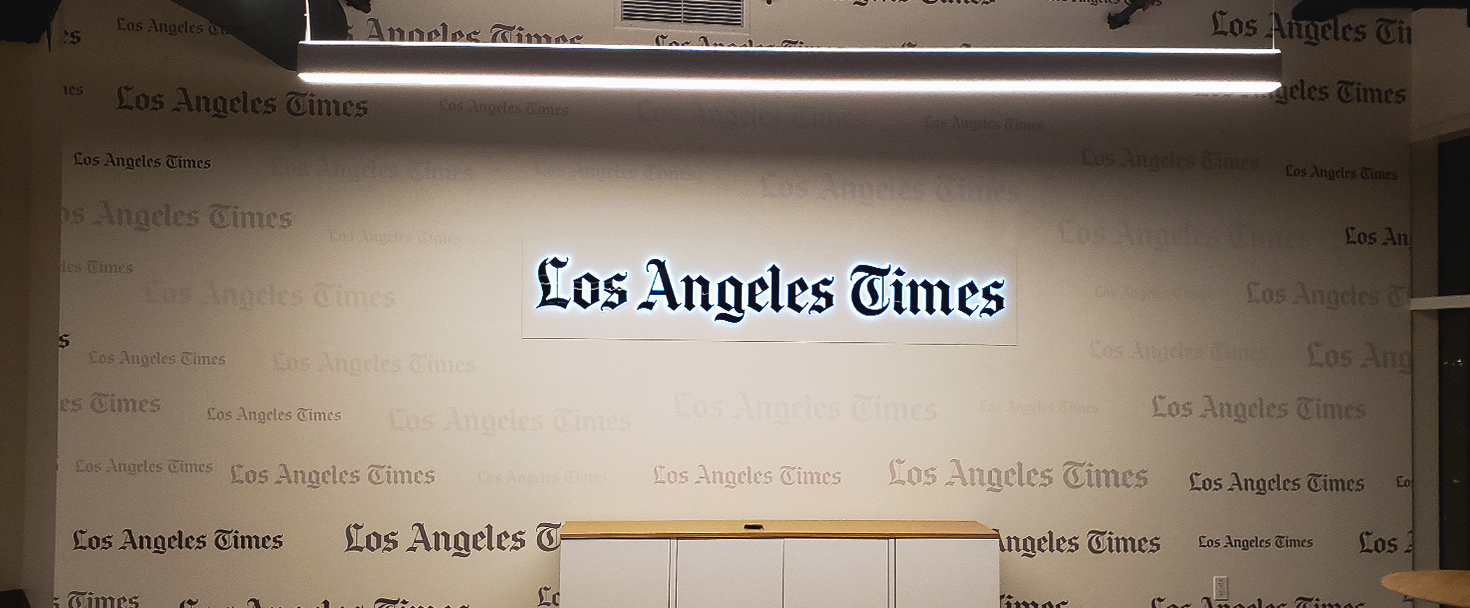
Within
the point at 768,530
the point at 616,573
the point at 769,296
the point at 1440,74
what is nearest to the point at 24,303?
the point at 616,573

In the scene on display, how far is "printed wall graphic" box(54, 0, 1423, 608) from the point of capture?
349 centimetres

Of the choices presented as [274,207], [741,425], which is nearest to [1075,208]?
[741,425]

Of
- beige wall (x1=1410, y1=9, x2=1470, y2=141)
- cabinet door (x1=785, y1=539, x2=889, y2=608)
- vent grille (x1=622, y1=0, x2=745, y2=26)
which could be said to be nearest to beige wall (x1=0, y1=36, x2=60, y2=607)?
vent grille (x1=622, y1=0, x2=745, y2=26)

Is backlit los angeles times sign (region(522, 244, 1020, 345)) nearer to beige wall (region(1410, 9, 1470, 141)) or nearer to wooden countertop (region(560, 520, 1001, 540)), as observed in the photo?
wooden countertop (region(560, 520, 1001, 540))

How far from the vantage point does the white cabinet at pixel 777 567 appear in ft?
Result: 10.8

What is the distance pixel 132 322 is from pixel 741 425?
8.60 ft

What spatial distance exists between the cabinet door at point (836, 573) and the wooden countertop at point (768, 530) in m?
0.04

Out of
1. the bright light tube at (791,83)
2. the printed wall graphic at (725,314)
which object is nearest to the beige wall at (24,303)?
the printed wall graphic at (725,314)

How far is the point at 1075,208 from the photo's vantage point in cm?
377

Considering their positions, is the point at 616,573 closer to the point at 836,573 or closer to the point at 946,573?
the point at 836,573

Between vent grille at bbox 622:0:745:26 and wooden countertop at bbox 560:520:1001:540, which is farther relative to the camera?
vent grille at bbox 622:0:745:26

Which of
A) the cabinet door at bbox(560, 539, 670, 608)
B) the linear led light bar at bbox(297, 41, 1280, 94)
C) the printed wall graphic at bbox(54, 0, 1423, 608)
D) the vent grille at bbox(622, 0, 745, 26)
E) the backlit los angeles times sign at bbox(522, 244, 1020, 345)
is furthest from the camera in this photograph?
the vent grille at bbox(622, 0, 745, 26)

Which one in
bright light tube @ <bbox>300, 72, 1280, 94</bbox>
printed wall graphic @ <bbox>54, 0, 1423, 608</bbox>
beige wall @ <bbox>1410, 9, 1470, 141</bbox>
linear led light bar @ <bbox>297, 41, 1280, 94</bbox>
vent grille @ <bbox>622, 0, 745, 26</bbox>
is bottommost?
printed wall graphic @ <bbox>54, 0, 1423, 608</bbox>

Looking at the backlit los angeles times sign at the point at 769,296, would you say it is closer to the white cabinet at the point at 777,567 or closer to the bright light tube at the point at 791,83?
the white cabinet at the point at 777,567
